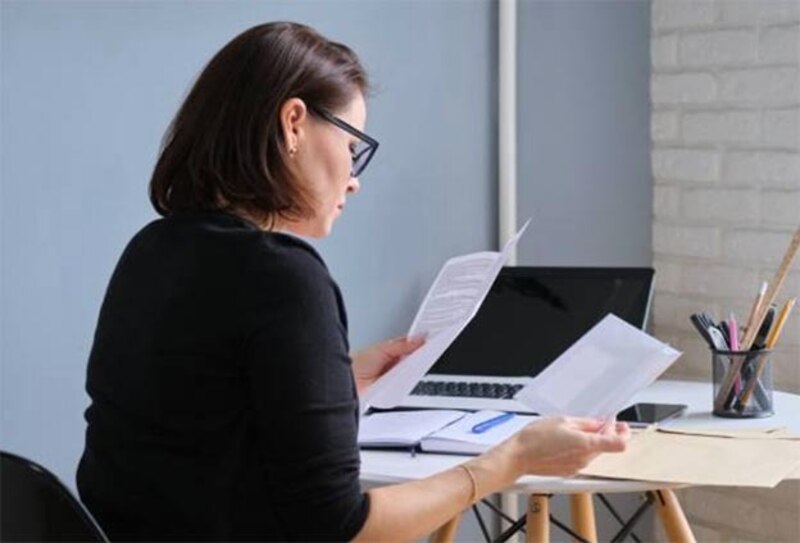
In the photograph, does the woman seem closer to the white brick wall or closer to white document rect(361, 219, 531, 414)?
white document rect(361, 219, 531, 414)

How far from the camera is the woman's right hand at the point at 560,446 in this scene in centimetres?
140

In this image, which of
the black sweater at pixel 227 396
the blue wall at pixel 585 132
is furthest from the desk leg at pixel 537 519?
the blue wall at pixel 585 132

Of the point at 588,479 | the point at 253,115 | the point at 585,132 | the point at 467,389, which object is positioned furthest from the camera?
the point at 585,132

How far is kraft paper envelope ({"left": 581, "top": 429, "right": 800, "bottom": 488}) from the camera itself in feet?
4.91

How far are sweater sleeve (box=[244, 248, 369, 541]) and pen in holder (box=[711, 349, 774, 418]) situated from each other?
737 mm

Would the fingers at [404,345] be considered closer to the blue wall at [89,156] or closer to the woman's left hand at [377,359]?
the woman's left hand at [377,359]

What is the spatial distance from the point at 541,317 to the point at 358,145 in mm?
746

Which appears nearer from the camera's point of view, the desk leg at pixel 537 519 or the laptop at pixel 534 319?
the desk leg at pixel 537 519

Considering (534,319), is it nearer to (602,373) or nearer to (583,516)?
(583,516)

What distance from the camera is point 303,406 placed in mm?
1247

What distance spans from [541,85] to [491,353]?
0.69 m

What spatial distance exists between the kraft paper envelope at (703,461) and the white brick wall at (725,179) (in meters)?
0.70

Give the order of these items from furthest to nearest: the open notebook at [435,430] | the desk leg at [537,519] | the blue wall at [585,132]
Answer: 1. the blue wall at [585,132]
2. the desk leg at [537,519]
3. the open notebook at [435,430]

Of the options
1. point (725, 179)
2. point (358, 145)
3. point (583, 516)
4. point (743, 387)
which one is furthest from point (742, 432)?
point (725, 179)
